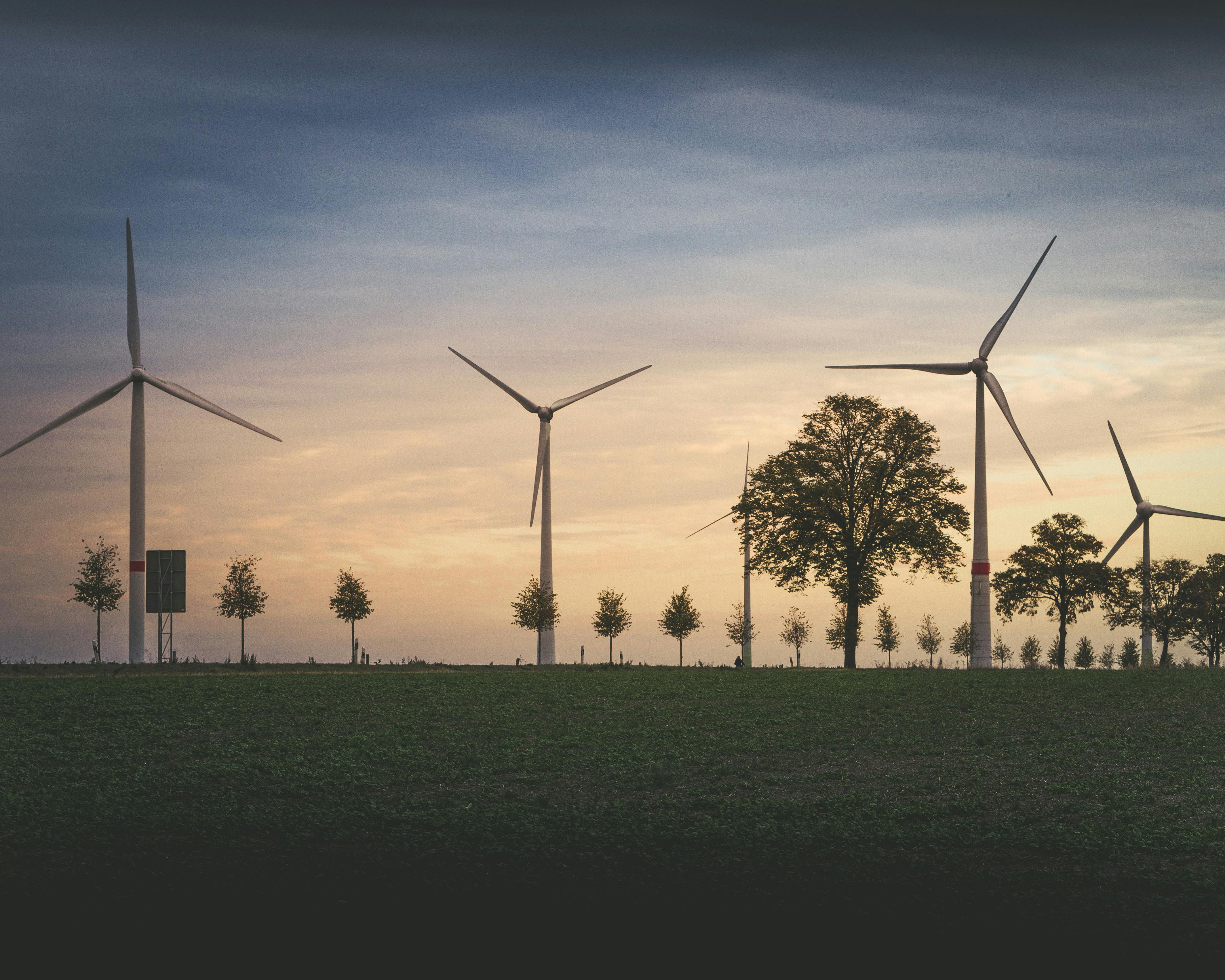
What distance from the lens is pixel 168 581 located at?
52.8 meters

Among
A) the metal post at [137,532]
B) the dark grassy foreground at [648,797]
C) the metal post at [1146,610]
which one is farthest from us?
the metal post at [1146,610]

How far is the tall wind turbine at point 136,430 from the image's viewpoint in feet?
171

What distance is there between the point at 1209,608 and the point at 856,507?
42881 millimetres

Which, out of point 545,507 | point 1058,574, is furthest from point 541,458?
point 1058,574

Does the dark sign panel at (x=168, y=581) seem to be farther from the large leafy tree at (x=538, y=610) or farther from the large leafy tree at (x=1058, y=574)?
the large leafy tree at (x=1058, y=574)

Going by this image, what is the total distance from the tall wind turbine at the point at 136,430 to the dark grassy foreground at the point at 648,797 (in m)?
17.3

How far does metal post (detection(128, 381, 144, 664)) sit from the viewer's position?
51.9 metres

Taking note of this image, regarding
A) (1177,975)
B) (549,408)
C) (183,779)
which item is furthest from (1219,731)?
(549,408)

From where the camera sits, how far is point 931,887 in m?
15.5

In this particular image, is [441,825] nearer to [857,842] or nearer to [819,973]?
[857,842]

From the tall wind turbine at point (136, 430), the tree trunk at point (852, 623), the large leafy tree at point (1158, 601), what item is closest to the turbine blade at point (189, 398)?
the tall wind turbine at point (136, 430)

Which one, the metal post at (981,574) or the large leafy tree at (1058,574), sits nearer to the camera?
the metal post at (981,574)

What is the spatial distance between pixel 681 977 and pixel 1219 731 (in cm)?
1987

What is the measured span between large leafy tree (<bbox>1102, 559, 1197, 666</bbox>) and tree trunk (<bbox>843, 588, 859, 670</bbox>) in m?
33.7
